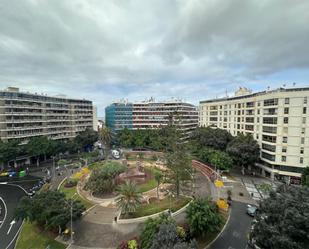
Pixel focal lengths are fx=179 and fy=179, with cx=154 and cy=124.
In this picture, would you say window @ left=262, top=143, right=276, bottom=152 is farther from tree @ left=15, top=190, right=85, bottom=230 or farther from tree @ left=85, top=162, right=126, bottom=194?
tree @ left=15, top=190, right=85, bottom=230

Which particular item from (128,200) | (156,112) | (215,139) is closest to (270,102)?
(215,139)

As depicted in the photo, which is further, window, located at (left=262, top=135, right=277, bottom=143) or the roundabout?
window, located at (left=262, top=135, right=277, bottom=143)

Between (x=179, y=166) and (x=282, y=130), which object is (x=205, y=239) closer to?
(x=179, y=166)

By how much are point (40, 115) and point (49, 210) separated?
2330 inches

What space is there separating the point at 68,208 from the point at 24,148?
47.1 metres

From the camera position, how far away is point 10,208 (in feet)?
121

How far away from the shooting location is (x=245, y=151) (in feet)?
163

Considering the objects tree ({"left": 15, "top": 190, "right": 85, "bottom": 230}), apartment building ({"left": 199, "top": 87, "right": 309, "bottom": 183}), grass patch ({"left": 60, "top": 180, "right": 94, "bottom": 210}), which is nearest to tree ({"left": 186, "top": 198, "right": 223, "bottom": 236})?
tree ({"left": 15, "top": 190, "right": 85, "bottom": 230})

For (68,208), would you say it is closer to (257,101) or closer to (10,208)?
(10,208)

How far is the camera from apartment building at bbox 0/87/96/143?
61719 millimetres

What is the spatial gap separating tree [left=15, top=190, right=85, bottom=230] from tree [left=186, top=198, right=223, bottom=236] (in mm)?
17283

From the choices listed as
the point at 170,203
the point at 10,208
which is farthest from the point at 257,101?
the point at 10,208

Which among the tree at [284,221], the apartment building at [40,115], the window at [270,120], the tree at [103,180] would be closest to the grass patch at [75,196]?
the tree at [103,180]

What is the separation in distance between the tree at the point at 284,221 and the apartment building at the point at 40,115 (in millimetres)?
75003
